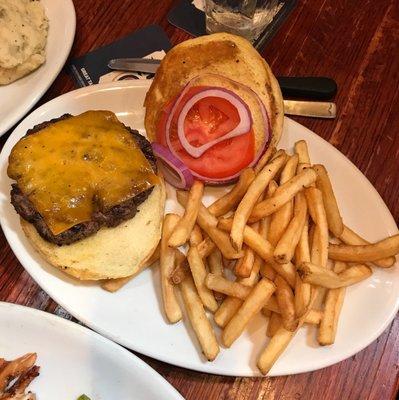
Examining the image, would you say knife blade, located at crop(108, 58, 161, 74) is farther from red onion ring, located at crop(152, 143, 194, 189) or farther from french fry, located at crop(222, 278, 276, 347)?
french fry, located at crop(222, 278, 276, 347)

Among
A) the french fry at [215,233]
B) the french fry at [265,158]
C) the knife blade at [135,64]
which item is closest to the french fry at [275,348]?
the french fry at [215,233]

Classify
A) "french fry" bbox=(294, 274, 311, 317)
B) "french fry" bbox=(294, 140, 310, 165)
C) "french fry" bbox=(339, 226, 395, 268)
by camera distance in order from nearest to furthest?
"french fry" bbox=(294, 274, 311, 317) → "french fry" bbox=(339, 226, 395, 268) → "french fry" bbox=(294, 140, 310, 165)

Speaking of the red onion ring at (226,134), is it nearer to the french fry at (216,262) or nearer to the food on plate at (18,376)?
the french fry at (216,262)

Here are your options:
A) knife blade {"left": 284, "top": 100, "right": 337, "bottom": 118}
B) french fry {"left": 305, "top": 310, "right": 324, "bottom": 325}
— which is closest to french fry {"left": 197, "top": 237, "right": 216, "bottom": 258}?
french fry {"left": 305, "top": 310, "right": 324, "bottom": 325}

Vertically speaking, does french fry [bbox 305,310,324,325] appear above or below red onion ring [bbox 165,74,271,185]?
below

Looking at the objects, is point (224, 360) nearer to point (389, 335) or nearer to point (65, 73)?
point (389, 335)

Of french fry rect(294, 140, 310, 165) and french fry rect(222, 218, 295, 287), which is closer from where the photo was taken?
french fry rect(222, 218, 295, 287)
